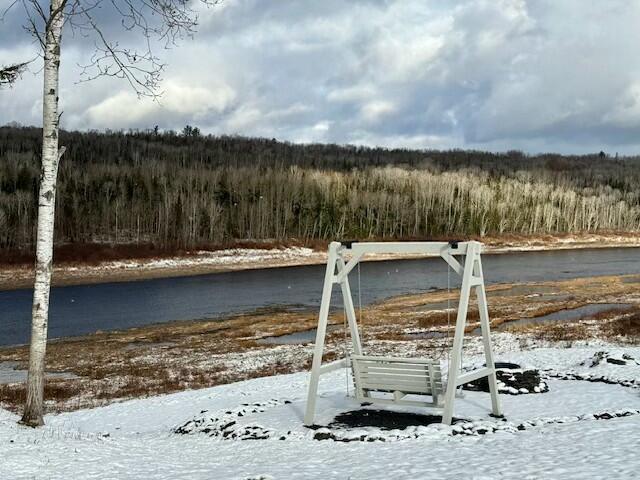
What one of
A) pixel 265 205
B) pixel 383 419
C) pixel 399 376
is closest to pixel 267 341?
pixel 383 419

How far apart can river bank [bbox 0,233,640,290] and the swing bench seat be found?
6616cm

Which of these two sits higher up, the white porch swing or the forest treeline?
the forest treeline

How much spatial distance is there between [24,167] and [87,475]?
136 m

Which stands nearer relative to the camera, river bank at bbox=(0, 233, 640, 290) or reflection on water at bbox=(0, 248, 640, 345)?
reflection on water at bbox=(0, 248, 640, 345)

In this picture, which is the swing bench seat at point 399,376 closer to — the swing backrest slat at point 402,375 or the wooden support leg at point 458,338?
the swing backrest slat at point 402,375

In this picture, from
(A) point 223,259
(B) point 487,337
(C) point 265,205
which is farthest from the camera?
(C) point 265,205

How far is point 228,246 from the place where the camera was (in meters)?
106

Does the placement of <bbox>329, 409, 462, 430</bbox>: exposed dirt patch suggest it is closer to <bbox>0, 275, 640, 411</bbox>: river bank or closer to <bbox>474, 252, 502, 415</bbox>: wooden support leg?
<bbox>474, 252, 502, 415</bbox>: wooden support leg

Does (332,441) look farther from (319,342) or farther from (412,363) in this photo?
(412,363)

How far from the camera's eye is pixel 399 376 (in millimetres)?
12891

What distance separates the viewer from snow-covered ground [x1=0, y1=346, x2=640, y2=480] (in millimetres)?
8836

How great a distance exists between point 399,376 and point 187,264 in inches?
3232

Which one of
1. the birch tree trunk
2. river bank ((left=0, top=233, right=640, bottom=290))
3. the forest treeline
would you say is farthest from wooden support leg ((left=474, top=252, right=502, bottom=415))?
the forest treeline

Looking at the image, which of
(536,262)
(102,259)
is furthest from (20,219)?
(536,262)
